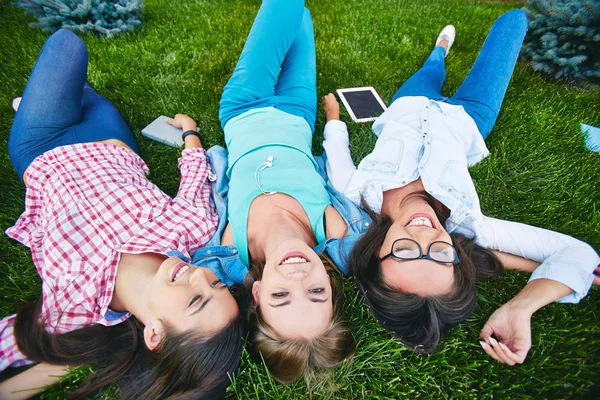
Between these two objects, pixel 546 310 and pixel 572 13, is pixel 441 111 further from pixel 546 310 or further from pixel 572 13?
pixel 572 13

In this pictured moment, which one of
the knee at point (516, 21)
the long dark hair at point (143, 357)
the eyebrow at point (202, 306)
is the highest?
the knee at point (516, 21)

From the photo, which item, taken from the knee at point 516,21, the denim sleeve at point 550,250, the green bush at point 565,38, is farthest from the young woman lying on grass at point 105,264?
the green bush at point 565,38

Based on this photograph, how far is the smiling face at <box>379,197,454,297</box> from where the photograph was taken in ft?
6.97

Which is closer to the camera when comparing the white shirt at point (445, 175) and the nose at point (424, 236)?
the nose at point (424, 236)

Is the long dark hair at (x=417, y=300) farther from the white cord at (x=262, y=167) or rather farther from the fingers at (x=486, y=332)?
the white cord at (x=262, y=167)

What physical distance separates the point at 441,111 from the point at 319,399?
9.00 feet

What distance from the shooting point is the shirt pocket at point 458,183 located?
8.36 ft

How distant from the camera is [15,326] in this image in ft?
6.60

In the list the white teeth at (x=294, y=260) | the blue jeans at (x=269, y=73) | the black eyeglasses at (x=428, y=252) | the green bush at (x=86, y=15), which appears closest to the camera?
the white teeth at (x=294, y=260)

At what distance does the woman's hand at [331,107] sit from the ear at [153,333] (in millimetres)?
2597

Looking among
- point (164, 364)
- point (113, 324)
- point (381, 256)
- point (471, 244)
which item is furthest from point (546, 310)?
point (113, 324)

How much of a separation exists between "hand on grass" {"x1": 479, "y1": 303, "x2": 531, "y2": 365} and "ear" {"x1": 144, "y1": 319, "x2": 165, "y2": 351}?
2.08m

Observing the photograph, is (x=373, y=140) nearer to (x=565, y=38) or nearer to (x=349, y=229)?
(x=349, y=229)


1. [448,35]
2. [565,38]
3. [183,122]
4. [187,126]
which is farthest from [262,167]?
[565,38]
